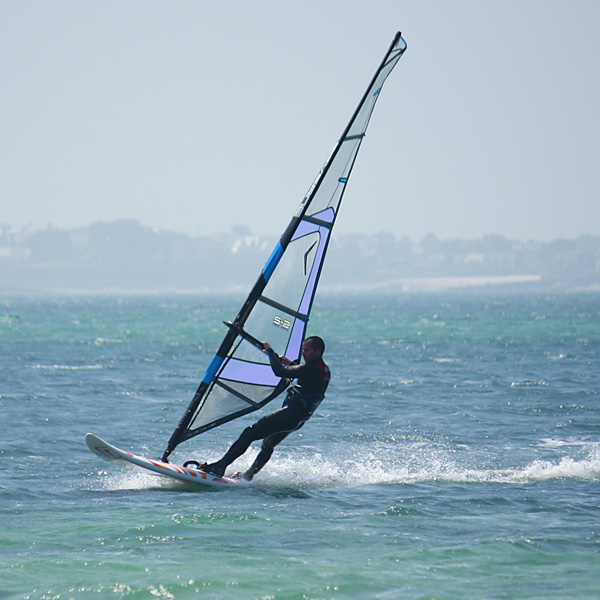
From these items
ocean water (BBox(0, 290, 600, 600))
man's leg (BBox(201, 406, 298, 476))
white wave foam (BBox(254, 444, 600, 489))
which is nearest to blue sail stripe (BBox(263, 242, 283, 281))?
man's leg (BBox(201, 406, 298, 476))

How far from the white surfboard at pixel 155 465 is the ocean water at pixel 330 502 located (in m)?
0.17

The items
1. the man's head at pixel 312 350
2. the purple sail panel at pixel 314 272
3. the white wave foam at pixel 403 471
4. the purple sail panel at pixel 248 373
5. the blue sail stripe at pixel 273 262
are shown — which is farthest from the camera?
the white wave foam at pixel 403 471

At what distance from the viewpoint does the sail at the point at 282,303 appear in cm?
983

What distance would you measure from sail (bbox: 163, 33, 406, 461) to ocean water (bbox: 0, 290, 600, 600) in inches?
41.9

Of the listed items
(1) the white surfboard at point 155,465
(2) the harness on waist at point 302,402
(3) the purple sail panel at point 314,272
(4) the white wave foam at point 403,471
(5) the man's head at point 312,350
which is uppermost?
(3) the purple sail panel at point 314,272

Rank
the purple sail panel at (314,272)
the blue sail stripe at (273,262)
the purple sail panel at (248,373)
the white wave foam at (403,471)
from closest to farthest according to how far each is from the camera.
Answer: the blue sail stripe at (273,262), the purple sail panel at (248,373), the purple sail panel at (314,272), the white wave foam at (403,471)

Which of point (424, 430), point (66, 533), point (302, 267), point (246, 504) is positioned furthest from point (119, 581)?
point (424, 430)

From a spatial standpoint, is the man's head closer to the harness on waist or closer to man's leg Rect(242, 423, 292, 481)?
the harness on waist

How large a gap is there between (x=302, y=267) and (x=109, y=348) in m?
29.4

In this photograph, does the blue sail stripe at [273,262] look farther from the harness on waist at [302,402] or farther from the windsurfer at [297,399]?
the harness on waist at [302,402]

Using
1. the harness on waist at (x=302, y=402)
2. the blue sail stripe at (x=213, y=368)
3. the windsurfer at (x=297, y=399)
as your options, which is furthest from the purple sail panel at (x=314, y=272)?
the blue sail stripe at (x=213, y=368)

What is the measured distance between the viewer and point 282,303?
1002 centimetres

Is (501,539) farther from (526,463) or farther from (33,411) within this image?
(33,411)

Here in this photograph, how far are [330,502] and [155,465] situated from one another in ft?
6.98
